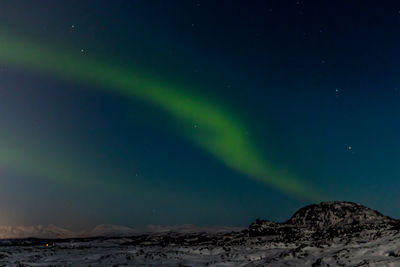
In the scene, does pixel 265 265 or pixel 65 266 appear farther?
pixel 65 266

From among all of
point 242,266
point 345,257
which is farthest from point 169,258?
point 345,257

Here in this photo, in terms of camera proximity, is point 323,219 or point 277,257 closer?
point 277,257

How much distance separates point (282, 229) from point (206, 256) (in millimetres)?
50865

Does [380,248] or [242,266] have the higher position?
[380,248]

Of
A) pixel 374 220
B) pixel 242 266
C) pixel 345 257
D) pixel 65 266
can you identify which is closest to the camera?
pixel 345 257

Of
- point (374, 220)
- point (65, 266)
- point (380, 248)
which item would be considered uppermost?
point (374, 220)

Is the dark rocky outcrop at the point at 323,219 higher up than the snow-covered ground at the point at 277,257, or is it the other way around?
the dark rocky outcrop at the point at 323,219

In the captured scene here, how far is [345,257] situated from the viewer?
35.1 m

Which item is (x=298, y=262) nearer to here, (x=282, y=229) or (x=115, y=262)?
(x=115, y=262)

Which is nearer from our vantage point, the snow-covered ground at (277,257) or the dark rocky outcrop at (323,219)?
the snow-covered ground at (277,257)

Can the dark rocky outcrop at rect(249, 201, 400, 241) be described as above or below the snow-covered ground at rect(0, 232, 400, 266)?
above

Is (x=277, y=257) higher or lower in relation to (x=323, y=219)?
lower

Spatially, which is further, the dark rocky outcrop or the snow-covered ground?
the dark rocky outcrop

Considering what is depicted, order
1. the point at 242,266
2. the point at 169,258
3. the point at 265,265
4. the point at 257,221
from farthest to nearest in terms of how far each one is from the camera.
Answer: the point at 257,221, the point at 169,258, the point at 242,266, the point at 265,265
